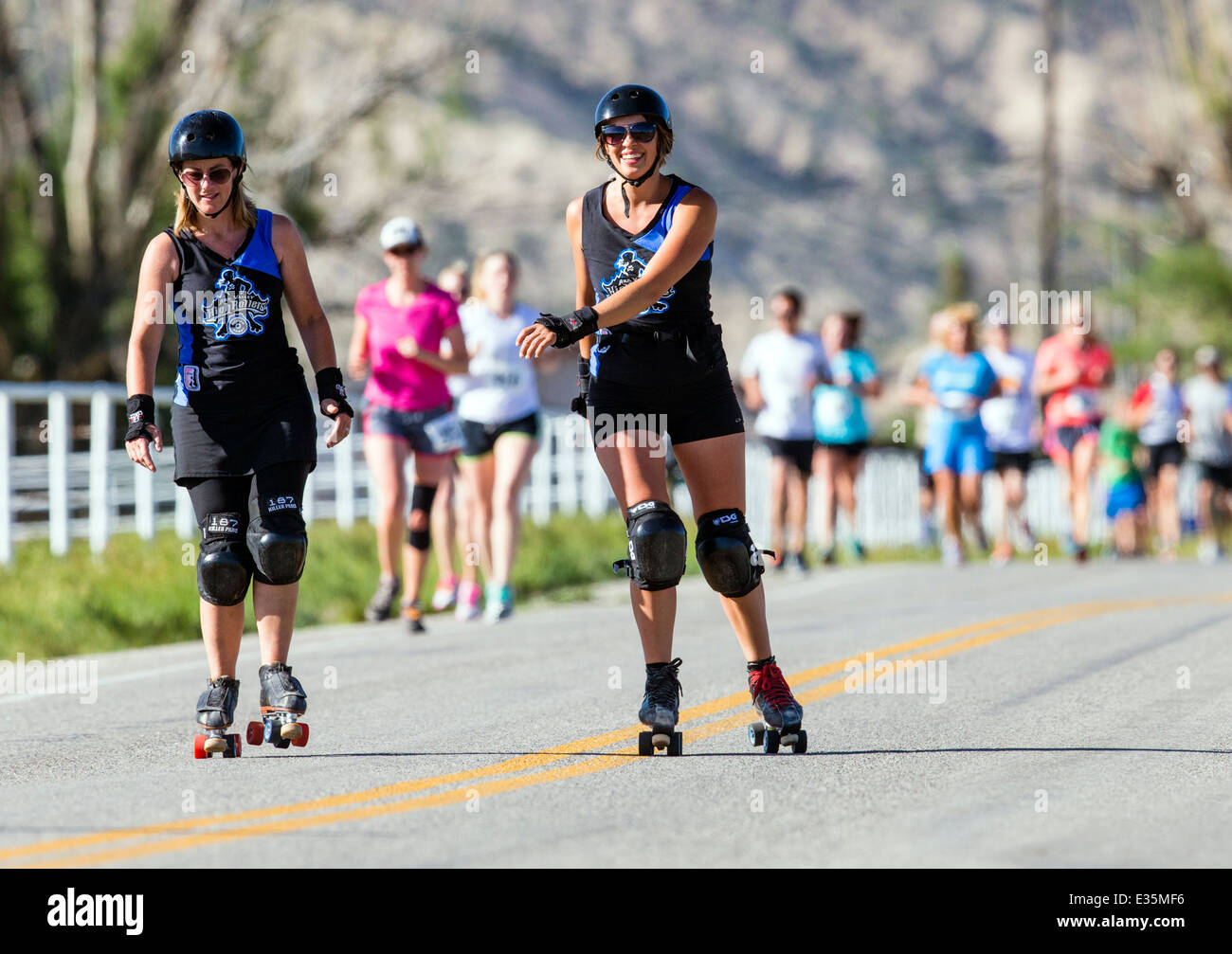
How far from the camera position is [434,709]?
7773mm

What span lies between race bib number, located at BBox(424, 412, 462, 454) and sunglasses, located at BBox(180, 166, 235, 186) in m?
4.82

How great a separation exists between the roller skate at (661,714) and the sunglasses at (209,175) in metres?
2.11

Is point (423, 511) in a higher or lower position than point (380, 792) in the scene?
higher

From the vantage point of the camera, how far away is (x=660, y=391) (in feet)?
20.8

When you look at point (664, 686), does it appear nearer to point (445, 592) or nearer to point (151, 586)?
point (445, 592)

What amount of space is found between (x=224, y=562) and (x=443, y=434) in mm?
4826

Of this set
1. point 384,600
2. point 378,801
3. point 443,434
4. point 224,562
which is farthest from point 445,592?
point 378,801

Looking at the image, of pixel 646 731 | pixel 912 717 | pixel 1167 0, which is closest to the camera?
pixel 646 731

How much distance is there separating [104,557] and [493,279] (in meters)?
3.35

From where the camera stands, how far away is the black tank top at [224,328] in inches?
259

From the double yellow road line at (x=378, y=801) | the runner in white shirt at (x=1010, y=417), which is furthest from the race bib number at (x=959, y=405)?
the double yellow road line at (x=378, y=801)

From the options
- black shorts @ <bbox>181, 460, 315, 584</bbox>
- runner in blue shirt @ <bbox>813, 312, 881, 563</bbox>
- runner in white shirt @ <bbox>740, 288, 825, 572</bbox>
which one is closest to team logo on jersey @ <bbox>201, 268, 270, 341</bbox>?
black shorts @ <bbox>181, 460, 315, 584</bbox>
